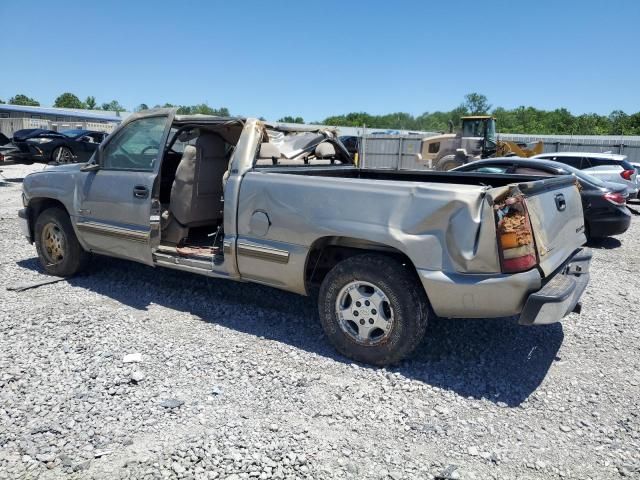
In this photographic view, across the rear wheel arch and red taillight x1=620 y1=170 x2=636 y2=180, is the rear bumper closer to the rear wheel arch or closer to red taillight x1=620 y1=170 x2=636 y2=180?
the rear wheel arch

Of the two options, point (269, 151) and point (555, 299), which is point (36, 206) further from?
point (555, 299)

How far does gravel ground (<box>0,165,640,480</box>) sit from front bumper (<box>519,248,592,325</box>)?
0.59 m

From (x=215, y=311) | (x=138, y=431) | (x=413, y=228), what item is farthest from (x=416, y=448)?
(x=215, y=311)

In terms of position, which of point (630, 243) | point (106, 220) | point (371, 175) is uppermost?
point (371, 175)

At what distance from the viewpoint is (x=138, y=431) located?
2959mm

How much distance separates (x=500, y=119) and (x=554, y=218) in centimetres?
8314

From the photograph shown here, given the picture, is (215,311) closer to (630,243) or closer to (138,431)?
(138,431)

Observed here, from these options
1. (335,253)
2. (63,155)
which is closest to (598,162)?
(335,253)

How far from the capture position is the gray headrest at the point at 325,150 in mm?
5551

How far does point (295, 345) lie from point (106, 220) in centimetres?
248

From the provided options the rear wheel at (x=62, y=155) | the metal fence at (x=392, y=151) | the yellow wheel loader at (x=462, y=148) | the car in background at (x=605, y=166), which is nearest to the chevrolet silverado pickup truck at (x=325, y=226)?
the car in background at (x=605, y=166)

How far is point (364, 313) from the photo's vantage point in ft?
12.4

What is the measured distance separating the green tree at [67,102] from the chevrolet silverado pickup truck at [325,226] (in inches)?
4283

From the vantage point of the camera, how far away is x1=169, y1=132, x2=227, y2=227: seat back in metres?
5.19
